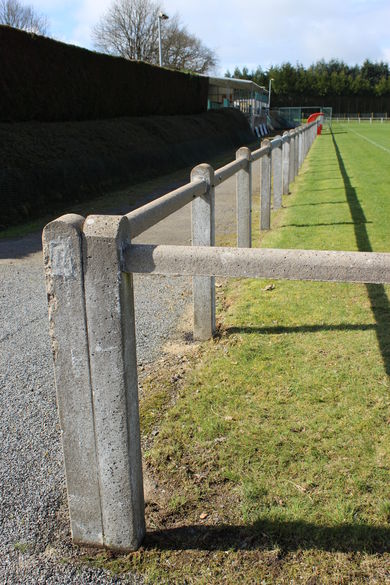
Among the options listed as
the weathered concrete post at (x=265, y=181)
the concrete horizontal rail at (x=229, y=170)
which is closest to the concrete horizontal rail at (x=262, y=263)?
the concrete horizontal rail at (x=229, y=170)

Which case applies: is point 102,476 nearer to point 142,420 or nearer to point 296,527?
point 296,527

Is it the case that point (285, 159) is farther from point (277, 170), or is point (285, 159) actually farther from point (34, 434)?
point (34, 434)

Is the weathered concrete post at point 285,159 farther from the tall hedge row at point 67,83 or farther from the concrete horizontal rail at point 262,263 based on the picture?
the concrete horizontal rail at point 262,263

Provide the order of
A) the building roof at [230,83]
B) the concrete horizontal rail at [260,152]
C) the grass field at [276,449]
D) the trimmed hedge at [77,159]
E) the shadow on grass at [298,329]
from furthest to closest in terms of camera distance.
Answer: the building roof at [230,83], the trimmed hedge at [77,159], the concrete horizontal rail at [260,152], the shadow on grass at [298,329], the grass field at [276,449]

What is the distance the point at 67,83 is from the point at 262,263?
49.7 ft

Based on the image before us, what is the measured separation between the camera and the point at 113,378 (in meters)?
2.05

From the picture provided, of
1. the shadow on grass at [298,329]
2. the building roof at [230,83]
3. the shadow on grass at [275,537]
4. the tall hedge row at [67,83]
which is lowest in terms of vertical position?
the shadow on grass at [275,537]

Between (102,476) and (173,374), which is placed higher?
(102,476)

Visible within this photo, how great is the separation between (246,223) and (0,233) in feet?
14.8

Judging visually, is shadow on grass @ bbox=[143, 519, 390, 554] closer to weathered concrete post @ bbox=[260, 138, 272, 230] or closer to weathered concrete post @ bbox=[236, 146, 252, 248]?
weathered concrete post @ bbox=[236, 146, 252, 248]

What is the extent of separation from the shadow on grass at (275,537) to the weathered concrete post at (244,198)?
Answer: 13.1 feet

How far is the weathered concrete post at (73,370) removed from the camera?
195 centimetres

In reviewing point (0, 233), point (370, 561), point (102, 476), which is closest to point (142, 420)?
point (102, 476)

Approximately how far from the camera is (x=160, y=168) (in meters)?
17.5
